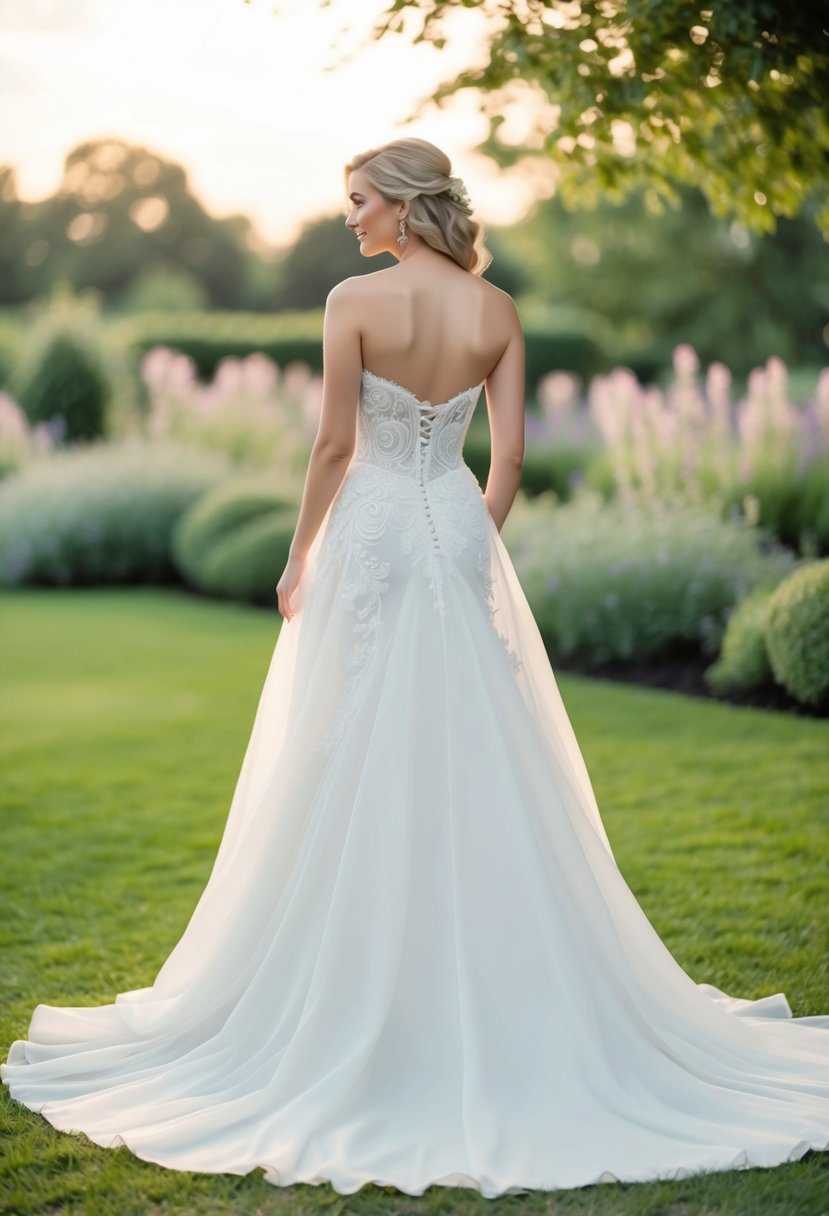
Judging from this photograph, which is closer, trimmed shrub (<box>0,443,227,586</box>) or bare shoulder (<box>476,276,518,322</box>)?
bare shoulder (<box>476,276,518,322</box>)

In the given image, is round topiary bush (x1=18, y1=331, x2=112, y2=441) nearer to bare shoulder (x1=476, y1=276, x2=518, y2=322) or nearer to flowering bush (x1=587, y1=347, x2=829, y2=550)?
flowering bush (x1=587, y1=347, x2=829, y2=550)

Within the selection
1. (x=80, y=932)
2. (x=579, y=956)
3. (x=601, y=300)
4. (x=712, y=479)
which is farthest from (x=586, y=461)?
(x=601, y=300)

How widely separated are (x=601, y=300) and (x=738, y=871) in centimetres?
2921

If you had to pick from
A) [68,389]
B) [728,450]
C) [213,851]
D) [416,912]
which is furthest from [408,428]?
[68,389]

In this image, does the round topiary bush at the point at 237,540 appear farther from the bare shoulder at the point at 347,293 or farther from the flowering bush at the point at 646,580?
the bare shoulder at the point at 347,293

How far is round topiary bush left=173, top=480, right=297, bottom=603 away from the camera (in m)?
12.1

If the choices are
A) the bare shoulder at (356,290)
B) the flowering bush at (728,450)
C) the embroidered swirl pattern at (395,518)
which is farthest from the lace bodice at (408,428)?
the flowering bush at (728,450)

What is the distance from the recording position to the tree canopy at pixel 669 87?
207 inches

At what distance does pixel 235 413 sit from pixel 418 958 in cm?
1323

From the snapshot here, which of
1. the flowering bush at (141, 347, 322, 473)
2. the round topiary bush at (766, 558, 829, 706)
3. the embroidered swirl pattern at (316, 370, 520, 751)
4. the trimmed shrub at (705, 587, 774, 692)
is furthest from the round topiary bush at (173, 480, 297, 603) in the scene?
the embroidered swirl pattern at (316, 370, 520, 751)

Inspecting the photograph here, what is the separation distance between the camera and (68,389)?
16812 mm

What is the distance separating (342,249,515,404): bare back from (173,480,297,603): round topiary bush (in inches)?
332

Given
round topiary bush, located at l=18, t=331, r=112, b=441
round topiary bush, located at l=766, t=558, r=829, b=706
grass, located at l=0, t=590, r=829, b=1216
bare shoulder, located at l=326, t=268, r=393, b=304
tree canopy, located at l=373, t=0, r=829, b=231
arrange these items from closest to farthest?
1. grass, located at l=0, t=590, r=829, b=1216
2. bare shoulder, located at l=326, t=268, r=393, b=304
3. tree canopy, located at l=373, t=0, r=829, b=231
4. round topiary bush, located at l=766, t=558, r=829, b=706
5. round topiary bush, located at l=18, t=331, r=112, b=441

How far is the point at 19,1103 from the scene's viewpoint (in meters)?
3.25
